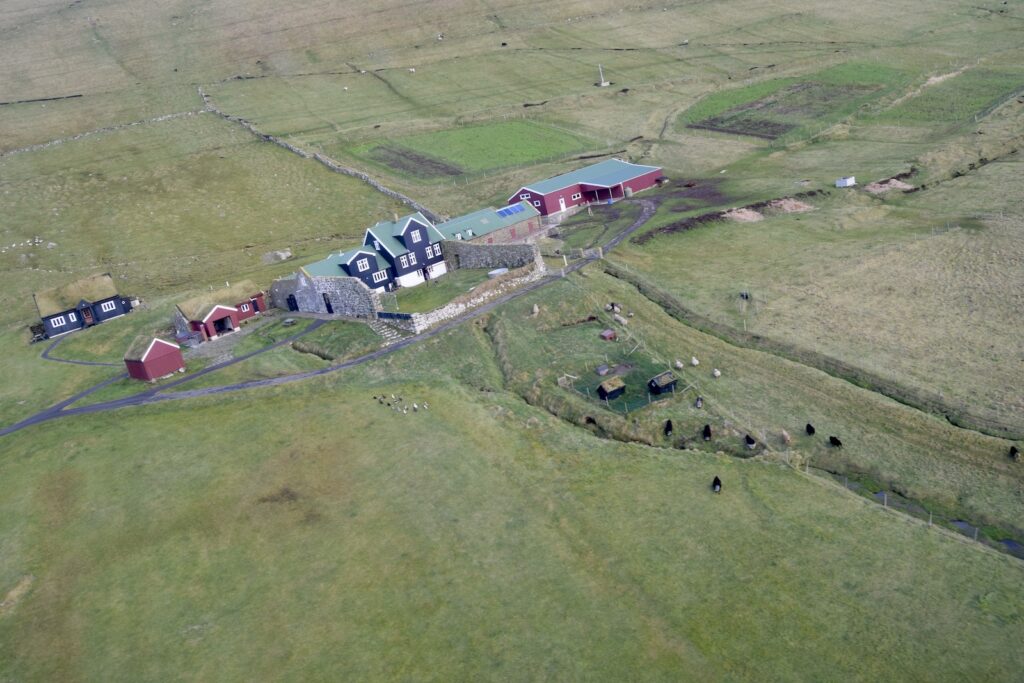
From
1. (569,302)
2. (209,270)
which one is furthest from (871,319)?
(209,270)

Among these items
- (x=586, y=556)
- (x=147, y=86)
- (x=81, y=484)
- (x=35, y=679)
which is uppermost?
(x=147, y=86)

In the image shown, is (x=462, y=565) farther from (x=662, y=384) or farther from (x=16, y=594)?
(x=16, y=594)

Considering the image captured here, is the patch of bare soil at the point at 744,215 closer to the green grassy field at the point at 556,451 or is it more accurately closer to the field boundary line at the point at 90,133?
the green grassy field at the point at 556,451

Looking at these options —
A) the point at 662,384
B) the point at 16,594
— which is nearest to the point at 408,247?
the point at 662,384

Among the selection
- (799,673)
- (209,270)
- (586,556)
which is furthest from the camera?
(209,270)

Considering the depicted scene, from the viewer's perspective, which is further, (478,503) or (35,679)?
(478,503)

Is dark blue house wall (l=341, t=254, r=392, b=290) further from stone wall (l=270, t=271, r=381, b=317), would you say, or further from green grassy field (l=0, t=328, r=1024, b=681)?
green grassy field (l=0, t=328, r=1024, b=681)

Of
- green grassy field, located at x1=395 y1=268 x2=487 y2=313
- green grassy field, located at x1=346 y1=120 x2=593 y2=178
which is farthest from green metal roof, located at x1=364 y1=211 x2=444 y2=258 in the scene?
green grassy field, located at x1=346 y1=120 x2=593 y2=178

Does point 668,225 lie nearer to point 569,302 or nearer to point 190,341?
point 569,302

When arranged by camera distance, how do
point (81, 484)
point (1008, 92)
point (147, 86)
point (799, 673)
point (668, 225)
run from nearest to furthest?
point (799, 673) < point (81, 484) < point (668, 225) < point (1008, 92) < point (147, 86)
